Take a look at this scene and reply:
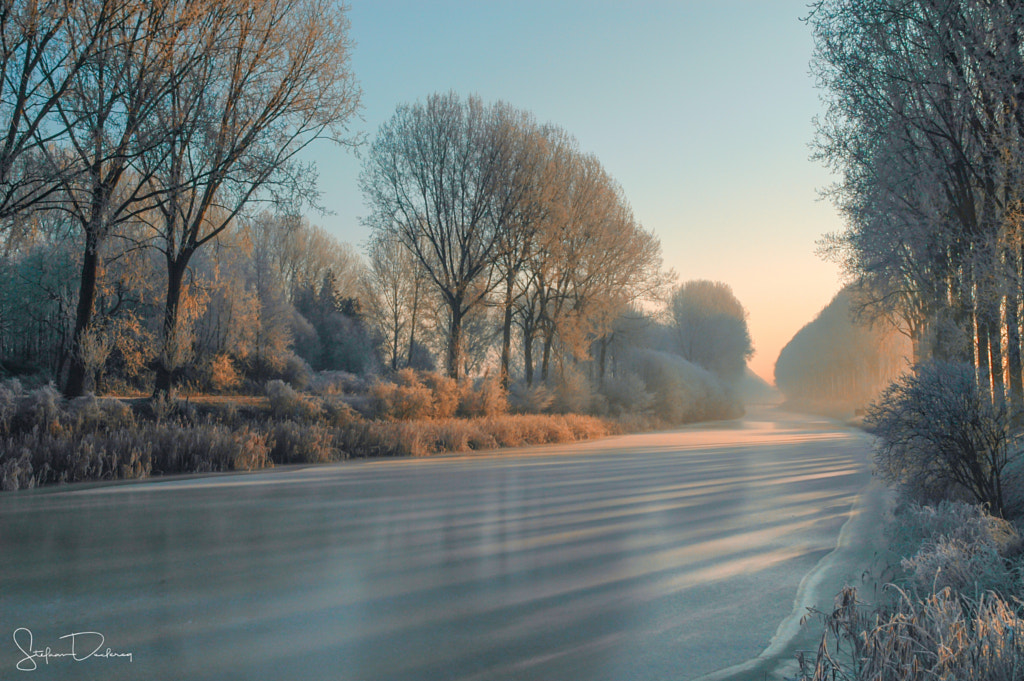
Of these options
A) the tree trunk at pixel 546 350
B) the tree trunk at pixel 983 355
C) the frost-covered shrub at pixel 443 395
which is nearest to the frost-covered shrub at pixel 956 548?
the tree trunk at pixel 983 355

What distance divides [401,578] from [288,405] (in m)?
10.3

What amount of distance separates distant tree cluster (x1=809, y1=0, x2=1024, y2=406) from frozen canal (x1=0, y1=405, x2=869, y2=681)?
117 inches

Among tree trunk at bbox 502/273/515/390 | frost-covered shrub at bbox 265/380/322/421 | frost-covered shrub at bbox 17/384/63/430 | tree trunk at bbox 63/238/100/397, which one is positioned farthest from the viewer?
tree trunk at bbox 502/273/515/390

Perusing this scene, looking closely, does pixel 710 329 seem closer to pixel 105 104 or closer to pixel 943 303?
pixel 943 303

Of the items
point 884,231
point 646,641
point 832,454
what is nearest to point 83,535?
point 646,641

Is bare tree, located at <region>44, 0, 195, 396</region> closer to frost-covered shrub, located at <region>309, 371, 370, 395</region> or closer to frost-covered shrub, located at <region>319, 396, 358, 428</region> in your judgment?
frost-covered shrub, located at <region>319, 396, 358, 428</region>

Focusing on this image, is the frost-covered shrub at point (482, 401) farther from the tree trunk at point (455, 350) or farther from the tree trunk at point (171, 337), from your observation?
the tree trunk at point (171, 337)

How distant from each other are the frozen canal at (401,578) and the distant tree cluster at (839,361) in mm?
37185

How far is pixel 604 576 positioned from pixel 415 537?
178 cm

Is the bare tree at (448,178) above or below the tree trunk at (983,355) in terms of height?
above

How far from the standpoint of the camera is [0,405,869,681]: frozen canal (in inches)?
115

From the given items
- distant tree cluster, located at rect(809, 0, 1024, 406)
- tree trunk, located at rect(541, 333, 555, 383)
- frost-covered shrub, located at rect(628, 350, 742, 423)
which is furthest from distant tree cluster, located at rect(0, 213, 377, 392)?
frost-covered shrub, located at rect(628, 350, 742, 423)

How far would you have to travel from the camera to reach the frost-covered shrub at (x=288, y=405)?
1371 cm

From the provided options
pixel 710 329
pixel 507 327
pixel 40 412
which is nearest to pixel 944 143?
pixel 40 412
